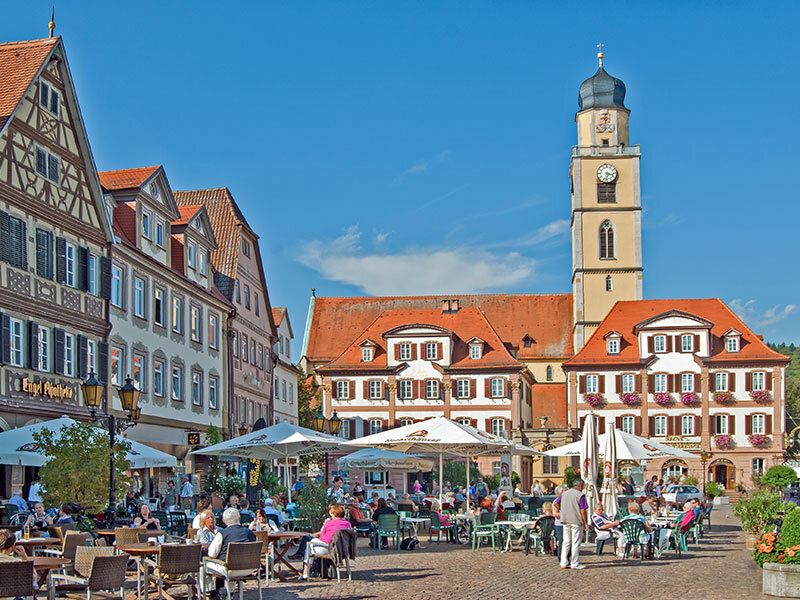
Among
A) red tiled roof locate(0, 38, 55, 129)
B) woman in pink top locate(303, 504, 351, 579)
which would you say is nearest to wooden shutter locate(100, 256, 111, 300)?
red tiled roof locate(0, 38, 55, 129)

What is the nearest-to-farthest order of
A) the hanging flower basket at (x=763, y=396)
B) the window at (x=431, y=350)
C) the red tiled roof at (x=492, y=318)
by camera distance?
1. the hanging flower basket at (x=763, y=396)
2. the window at (x=431, y=350)
3. the red tiled roof at (x=492, y=318)

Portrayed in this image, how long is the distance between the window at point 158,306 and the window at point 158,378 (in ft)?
4.33

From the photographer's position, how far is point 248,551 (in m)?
14.6

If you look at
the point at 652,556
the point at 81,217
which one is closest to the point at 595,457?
the point at 652,556

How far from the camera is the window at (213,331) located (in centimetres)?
4350

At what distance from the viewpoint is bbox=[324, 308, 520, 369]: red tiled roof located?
7481cm

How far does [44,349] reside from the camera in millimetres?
29156

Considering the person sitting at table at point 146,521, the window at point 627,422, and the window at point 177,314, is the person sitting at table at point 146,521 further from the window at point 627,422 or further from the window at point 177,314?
the window at point 627,422

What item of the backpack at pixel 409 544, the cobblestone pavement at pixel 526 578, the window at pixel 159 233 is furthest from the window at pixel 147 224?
the cobblestone pavement at pixel 526 578

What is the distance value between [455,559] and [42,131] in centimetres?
1567

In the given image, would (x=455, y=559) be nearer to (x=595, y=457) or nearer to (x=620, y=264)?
(x=595, y=457)

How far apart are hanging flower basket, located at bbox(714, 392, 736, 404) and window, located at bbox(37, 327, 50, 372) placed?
172 feet

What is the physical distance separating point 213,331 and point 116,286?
10.4 metres

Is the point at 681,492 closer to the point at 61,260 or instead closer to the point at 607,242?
the point at 61,260
